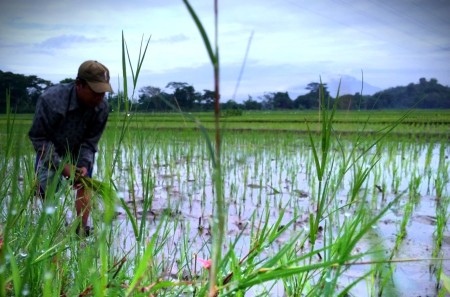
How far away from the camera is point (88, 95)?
2.74 m

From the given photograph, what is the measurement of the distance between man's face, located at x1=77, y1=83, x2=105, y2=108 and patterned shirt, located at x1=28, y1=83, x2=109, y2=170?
10 cm

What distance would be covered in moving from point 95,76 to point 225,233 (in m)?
1.20

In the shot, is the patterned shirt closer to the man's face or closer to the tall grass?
the man's face

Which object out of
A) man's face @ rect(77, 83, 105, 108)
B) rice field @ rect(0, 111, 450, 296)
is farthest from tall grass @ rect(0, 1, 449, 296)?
man's face @ rect(77, 83, 105, 108)

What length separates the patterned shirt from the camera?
2805 mm

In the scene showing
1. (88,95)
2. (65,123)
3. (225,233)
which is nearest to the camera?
(225,233)

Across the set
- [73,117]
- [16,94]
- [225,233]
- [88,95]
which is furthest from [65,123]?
[16,94]

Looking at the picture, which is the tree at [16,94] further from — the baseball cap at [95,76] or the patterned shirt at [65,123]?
the baseball cap at [95,76]

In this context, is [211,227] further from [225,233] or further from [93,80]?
[93,80]

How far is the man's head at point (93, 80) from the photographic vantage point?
2.56 meters

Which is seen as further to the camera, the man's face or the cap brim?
the man's face

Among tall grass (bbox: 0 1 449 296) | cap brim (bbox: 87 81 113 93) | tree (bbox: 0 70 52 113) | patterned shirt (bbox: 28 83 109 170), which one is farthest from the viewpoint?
patterned shirt (bbox: 28 83 109 170)

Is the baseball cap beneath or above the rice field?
above

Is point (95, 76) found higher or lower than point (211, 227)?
higher
